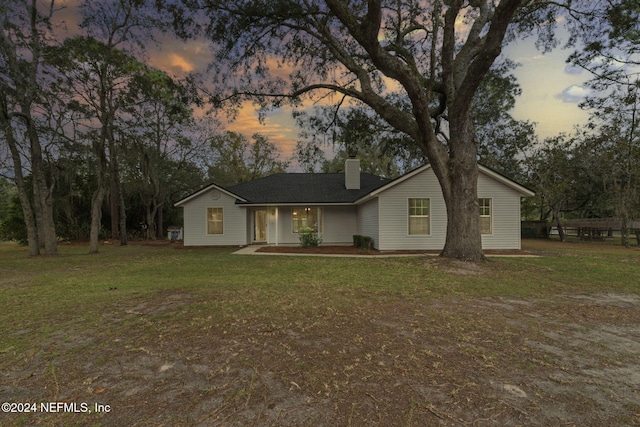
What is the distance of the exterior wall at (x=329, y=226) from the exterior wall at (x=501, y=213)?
22.4 feet

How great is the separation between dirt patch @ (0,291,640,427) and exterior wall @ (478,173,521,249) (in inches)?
392

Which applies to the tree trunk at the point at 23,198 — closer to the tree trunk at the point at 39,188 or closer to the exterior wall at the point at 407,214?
the tree trunk at the point at 39,188

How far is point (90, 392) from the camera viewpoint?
2.56 m

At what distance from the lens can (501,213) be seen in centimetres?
1405

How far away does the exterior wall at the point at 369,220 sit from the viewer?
14.3 metres

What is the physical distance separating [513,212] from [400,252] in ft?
18.4

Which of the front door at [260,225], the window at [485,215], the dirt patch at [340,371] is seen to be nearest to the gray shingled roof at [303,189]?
the front door at [260,225]

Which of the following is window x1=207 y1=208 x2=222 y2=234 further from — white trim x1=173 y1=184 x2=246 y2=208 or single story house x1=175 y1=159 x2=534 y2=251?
white trim x1=173 y1=184 x2=246 y2=208

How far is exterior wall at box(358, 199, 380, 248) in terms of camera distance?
14333 mm

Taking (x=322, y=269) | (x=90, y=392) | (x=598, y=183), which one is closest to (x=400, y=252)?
(x=322, y=269)

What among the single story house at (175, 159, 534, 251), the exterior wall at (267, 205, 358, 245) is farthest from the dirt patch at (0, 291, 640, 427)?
the exterior wall at (267, 205, 358, 245)

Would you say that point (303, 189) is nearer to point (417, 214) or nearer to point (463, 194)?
point (417, 214)

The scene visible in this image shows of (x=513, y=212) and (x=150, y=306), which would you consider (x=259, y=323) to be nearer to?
(x=150, y=306)

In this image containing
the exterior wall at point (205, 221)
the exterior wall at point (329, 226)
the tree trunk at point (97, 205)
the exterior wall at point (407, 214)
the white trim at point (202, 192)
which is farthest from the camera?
the exterior wall at point (329, 226)
